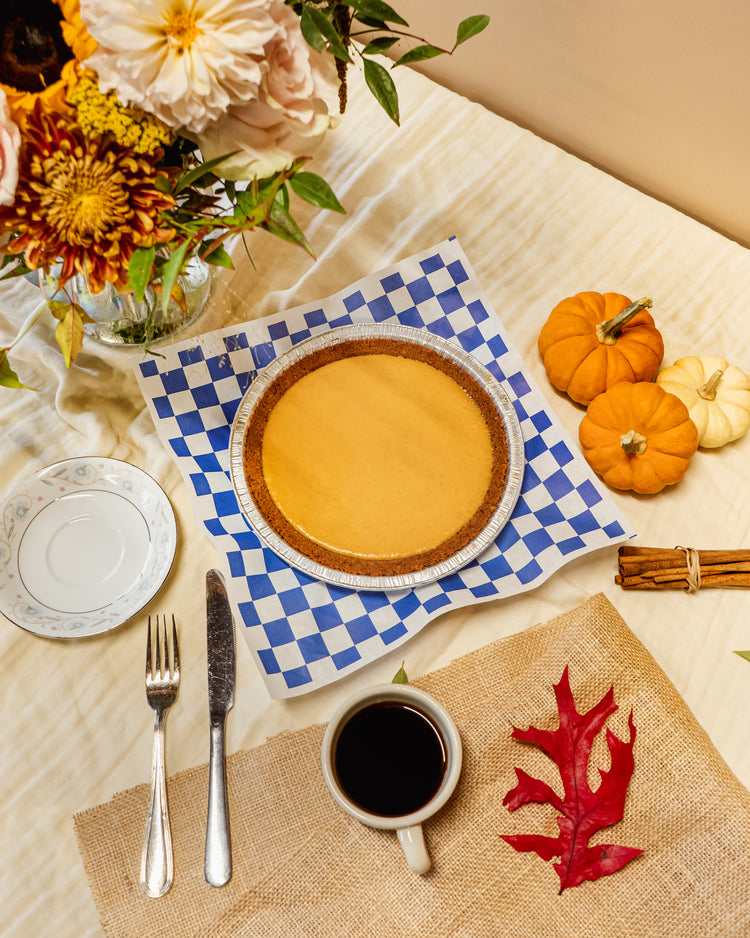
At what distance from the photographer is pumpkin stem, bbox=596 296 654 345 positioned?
100 cm

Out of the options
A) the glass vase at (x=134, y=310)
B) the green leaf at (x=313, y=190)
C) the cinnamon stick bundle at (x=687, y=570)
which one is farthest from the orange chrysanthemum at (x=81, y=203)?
the cinnamon stick bundle at (x=687, y=570)

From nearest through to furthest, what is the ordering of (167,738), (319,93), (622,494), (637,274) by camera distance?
(319,93) → (167,738) → (622,494) → (637,274)

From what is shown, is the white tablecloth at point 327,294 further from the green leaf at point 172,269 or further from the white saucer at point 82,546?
the green leaf at point 172,269

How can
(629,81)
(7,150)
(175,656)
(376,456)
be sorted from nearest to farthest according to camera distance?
(7,150) < (175,656) < (376,456) < (629,81)

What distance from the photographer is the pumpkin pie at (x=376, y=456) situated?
966 mm

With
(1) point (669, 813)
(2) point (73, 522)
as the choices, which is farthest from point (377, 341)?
(1) point (669, 813)

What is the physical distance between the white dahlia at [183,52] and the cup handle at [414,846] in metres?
0.71

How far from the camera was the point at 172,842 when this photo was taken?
2.72ft

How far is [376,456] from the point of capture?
1011 mm

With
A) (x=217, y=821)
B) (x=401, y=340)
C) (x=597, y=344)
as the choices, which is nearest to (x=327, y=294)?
(x=401, y=340)

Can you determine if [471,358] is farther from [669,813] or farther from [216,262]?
[669,813]

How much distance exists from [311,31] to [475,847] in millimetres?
841

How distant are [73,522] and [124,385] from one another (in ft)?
0.73

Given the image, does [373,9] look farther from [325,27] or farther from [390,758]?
[390,758]
